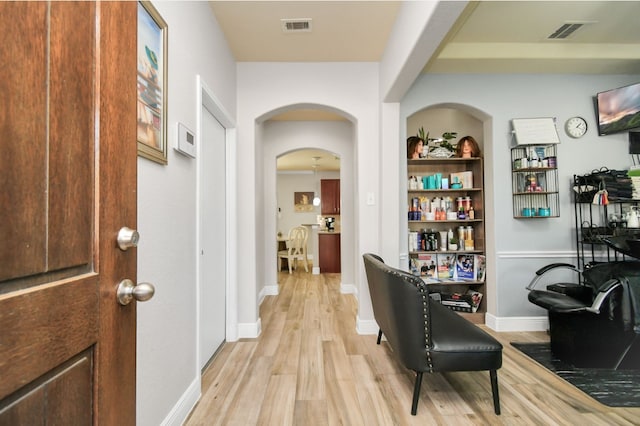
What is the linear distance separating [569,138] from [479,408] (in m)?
2.86

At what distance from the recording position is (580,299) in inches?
102

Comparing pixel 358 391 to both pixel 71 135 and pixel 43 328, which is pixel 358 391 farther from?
pixel 71 135

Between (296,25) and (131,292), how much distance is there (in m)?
2.48

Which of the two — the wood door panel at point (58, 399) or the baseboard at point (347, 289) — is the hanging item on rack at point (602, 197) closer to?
the baseboard at point (347, 289)

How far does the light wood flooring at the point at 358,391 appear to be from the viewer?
1733 mm

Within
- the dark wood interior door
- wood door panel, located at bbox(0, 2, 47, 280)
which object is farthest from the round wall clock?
wood door panel, located at bbox(0, 2, 47, 280)

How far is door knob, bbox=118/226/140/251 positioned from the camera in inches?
26.1

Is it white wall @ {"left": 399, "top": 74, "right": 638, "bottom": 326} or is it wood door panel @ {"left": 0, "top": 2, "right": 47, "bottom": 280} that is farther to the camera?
Result: white wall @ {"left": 399, "top": 74, "right": 638, "bottom": 326}

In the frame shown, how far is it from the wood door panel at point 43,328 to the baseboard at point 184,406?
1.31m

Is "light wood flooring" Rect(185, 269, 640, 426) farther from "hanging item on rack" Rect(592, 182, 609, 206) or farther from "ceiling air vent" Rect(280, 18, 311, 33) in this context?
"ceiling air vent" Rect(280, 18, 311, 33)

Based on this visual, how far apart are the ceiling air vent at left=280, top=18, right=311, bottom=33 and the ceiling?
33 mm

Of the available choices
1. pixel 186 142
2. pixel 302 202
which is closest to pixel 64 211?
pixel 186 142

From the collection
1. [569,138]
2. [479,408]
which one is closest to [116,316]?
[479,408]

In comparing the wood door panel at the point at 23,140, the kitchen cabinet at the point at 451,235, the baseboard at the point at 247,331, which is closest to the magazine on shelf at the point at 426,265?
the kitchen cabinet at the point at 451,235
